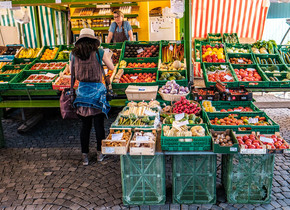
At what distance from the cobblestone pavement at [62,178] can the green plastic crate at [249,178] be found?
4.0 inches

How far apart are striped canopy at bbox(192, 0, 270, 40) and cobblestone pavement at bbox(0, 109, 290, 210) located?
5146mm

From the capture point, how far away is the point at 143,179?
11.1ft

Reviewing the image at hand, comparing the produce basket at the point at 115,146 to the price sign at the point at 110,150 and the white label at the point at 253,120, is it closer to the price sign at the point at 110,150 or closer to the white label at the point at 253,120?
the price sign at the point at 110,150

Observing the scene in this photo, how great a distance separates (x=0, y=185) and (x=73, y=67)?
2.03m

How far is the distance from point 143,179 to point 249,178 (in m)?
1.26

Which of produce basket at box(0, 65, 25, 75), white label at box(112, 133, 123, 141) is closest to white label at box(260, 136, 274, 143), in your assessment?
white label at box(112, 133, 123, 141)

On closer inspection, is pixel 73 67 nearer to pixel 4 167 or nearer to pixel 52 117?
pixel 4 167

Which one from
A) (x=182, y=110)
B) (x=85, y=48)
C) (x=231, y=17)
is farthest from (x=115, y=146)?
(x=231, y=17)

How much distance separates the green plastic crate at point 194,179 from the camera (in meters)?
3.33

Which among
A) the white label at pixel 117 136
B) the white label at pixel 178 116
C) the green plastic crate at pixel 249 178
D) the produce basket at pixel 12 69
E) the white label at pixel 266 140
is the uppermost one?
the produce basket at pixel 12 69

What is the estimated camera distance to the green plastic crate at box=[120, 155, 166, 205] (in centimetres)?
334

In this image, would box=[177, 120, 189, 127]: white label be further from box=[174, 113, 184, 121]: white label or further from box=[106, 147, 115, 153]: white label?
box=[106, 147, 115, 153]: white label

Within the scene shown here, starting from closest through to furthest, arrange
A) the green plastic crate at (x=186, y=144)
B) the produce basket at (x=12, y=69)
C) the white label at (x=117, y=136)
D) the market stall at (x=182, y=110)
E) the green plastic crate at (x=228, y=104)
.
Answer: the green plastic crate at (x=186, y=144), the market stall at (x=182, y=110), the white label at (x=117, y=136), the green plastic crate at (x=228, y=104), the produce basket at (x=12, y=69)

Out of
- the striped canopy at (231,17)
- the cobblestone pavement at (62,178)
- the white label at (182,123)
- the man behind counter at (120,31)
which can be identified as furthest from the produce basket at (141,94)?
the striped canopy at (231,17)
